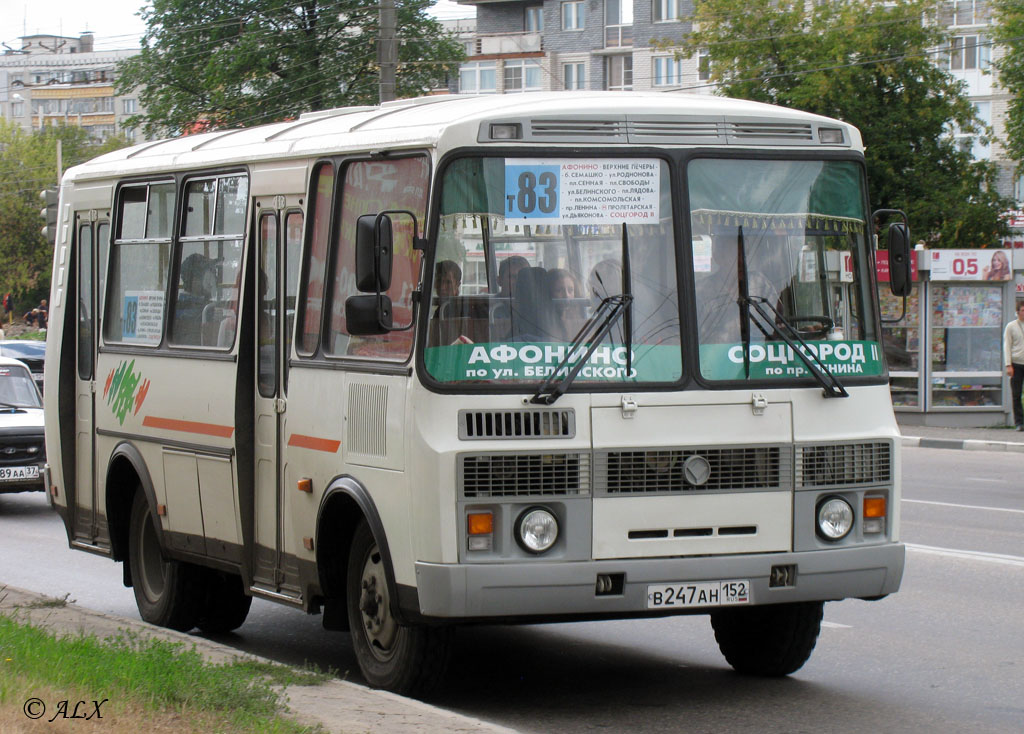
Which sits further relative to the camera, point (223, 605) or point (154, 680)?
point (223, 605)

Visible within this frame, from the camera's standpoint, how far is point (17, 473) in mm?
17844

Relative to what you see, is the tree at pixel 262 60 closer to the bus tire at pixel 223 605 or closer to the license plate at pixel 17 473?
the license plate at pixel 17 473

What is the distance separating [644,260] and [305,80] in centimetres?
4785

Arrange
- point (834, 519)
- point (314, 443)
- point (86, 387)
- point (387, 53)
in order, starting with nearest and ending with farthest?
point (834, 519), point (314, 443), point (86, 387), point (387, 53)

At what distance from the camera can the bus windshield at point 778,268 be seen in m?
7.40

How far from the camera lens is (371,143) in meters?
7.80

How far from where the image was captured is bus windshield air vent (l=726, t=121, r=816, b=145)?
7.58 meters

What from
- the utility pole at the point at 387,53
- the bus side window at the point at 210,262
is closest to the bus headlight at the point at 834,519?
the bus side window at the point at 210,262

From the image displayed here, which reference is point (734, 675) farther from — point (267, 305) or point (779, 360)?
point (267, 305)

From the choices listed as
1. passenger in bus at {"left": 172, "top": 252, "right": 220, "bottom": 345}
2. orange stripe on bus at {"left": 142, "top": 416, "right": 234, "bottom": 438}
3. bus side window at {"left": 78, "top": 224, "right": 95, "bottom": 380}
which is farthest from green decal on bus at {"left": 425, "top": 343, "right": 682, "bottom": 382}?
bus side window at {"left": 78, "top": 224, "right": 95, "bottom": 380}

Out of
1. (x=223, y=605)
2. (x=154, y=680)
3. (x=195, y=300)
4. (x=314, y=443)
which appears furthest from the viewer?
(x=223, y=605)

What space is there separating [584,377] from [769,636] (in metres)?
1.93

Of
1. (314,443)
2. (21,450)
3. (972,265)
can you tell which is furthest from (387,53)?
(314,443)

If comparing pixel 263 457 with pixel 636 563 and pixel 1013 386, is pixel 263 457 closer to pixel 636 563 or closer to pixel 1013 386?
pixel 636 563
